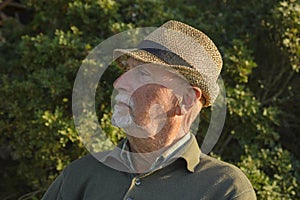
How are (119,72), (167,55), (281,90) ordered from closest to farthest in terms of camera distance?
(167,55)
(119,72)
(281,90)

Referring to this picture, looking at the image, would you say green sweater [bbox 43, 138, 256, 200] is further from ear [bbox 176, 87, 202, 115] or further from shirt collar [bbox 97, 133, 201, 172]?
ear [bbox 176, 87, 202, 115]

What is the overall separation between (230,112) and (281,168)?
0.46 m

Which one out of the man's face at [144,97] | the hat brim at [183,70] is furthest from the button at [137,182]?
the hat brim at [183,70]

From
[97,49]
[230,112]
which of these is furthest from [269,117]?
[97,49]

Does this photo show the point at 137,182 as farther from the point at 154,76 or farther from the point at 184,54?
the point at 184,54

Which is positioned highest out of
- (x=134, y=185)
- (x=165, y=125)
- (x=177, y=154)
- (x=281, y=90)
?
(x=165, y=125)

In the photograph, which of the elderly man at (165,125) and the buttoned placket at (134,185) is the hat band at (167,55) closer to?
the elderly man at (165,125)

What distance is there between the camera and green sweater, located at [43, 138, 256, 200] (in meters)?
2.43

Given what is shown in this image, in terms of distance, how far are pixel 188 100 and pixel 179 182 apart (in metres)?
0.33

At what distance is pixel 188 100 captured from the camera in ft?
8.23

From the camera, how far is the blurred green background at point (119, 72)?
12.4 feet

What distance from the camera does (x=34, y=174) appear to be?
4.01 meters

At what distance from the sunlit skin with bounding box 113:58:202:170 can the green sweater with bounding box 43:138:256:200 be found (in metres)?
0.09

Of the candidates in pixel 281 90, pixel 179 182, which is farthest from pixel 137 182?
pixel 281 90
